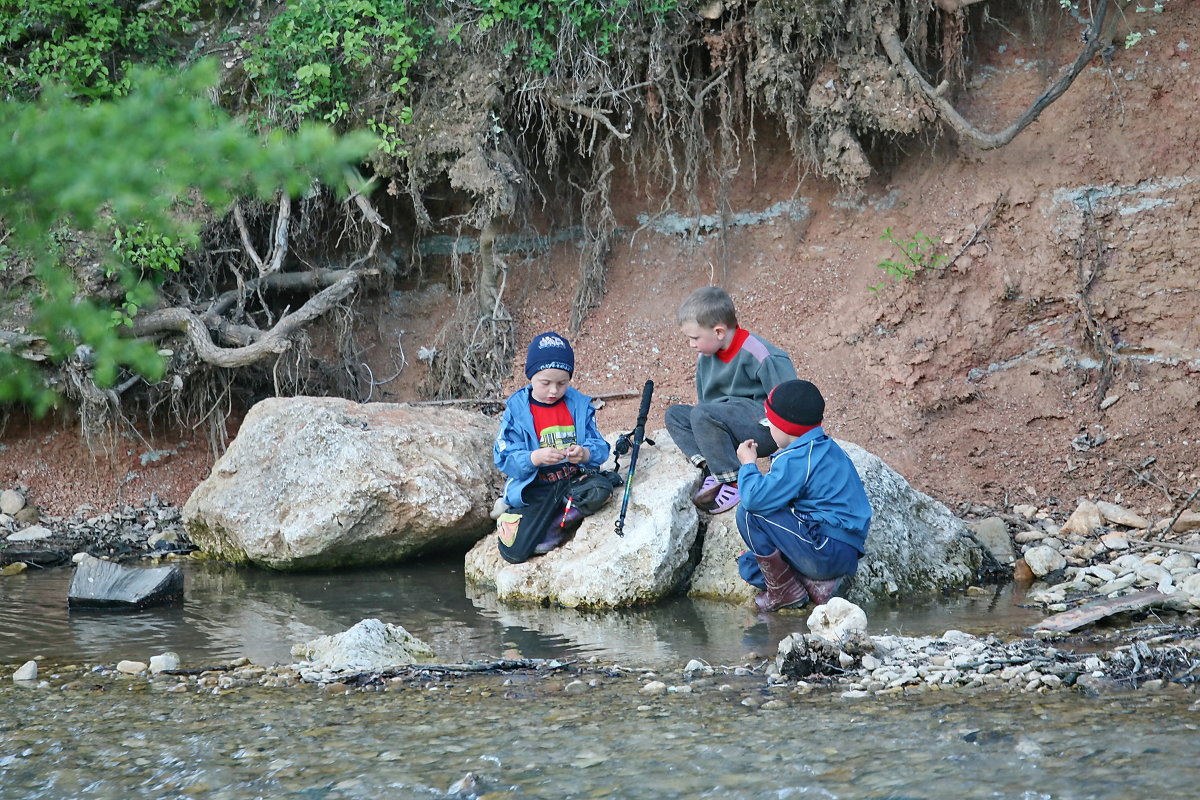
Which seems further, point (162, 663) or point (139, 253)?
point (139, 253)

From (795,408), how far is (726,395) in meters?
1.22

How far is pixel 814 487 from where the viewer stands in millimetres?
5527

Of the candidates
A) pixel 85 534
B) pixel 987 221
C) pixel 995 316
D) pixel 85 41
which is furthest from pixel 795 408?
pixel 85 41

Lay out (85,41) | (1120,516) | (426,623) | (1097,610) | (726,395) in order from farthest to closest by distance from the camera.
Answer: (85,41), (1120,516), (726,395), (426,623), (1097,610)

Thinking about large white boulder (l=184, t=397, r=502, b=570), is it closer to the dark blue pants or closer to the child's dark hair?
the child's dark hair

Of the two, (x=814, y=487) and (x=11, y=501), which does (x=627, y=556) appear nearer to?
(x=814, y=487)

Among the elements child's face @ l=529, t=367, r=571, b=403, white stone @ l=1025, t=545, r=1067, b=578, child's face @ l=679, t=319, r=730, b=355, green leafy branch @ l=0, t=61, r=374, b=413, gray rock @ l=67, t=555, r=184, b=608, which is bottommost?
gray rock @ l=67, t=555, r=184, b=608

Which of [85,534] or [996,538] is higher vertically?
[996,538]

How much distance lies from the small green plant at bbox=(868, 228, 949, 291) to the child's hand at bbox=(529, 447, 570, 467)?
4.08m

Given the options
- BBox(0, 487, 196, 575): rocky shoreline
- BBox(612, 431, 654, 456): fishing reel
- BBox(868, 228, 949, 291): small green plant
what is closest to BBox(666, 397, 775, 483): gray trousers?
BBox(612, 431, 654, 456): fishing reel

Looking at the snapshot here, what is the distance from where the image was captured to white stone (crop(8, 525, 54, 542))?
836 centimetres

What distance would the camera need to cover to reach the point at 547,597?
630cm

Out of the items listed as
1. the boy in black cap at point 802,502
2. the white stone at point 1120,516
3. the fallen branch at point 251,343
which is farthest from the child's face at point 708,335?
the fallen branch at point 251,343

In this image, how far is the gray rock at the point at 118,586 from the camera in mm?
6316
